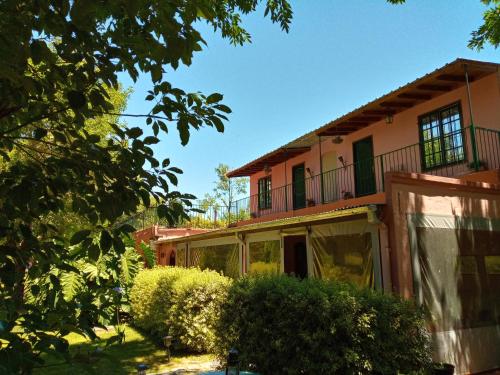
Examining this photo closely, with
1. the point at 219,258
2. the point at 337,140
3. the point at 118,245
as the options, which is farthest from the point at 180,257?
the point at 118,245

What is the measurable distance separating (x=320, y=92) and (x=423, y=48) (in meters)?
5.46

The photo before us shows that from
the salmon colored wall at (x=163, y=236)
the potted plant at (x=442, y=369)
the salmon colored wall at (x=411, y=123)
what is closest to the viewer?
the potted plant at (x=442, y=369)

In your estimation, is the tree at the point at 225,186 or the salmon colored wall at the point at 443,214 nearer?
the salmon colored wall at the point at 443,214

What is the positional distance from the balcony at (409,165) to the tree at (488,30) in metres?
2.27

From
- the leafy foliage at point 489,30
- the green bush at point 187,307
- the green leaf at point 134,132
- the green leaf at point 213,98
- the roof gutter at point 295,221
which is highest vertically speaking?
the leafy foliage at point 489,30

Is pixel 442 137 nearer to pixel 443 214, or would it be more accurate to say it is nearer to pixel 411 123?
pixel 411 123

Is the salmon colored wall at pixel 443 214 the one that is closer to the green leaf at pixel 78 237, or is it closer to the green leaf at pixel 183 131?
the green leaf at pixel 183 131

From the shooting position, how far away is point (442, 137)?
10.3 meters

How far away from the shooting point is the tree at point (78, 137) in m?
1.49

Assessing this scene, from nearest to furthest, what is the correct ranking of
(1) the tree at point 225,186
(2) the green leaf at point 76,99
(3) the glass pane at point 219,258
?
(2) the green leaf at point 76,99
(3) the glass pane at point 219,258
(1) the tree at point 225,186

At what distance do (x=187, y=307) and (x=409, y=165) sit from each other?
26.0 ft

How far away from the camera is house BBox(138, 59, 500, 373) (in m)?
6.86

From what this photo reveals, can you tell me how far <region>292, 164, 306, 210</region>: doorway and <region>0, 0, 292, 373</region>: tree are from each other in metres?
15.4

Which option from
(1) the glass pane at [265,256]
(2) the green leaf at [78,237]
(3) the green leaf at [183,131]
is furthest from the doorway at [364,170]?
(2) the green leaf at [78,237]
